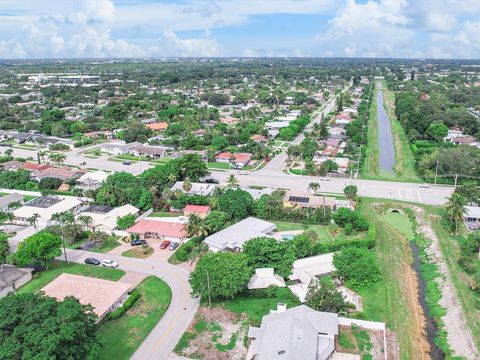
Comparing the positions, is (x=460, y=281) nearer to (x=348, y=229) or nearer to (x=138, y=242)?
(x=348, y=229)

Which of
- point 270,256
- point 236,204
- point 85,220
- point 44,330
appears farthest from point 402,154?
point 44,330

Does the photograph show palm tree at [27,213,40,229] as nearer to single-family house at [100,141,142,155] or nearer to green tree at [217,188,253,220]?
green tree at [217,188,253,220]

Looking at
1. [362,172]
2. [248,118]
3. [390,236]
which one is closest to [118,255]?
[390,236]

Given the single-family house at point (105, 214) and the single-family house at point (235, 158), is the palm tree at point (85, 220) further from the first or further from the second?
the single-family house at point (235, 158)

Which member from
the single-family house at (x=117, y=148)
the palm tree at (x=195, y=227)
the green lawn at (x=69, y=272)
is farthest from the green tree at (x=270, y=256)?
the single-family house at (x=117, y=148)

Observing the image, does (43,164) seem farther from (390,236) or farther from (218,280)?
(390,236)
